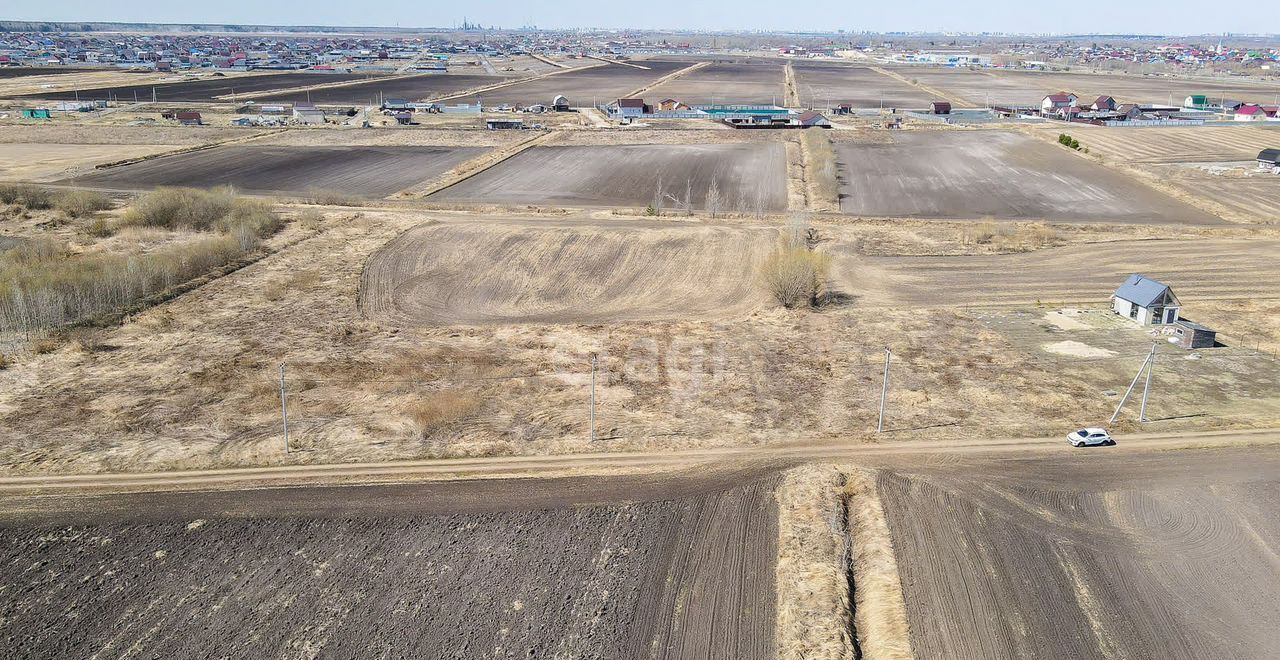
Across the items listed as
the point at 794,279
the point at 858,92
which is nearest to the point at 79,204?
the point at 794,279

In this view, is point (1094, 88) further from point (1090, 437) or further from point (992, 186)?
point (1090, 437)

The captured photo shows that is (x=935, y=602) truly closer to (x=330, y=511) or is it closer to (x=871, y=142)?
(x=330, y=511)

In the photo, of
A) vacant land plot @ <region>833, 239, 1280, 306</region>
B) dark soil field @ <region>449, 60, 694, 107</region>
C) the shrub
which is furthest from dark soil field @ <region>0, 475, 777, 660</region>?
dark soil field @ <region>449, 60, 694, 107</region>

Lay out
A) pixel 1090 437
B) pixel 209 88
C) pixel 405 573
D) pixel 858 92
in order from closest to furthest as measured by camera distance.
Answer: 1. pixel 405 573
2. pixel 1090 437
3. pixel 209 88
4. pixel 858 92

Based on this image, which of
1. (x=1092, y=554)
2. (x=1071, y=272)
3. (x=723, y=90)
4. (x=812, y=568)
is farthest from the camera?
(x=723, y=90)

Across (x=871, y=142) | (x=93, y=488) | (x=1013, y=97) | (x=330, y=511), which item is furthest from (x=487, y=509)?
(x=1013, y=97)
